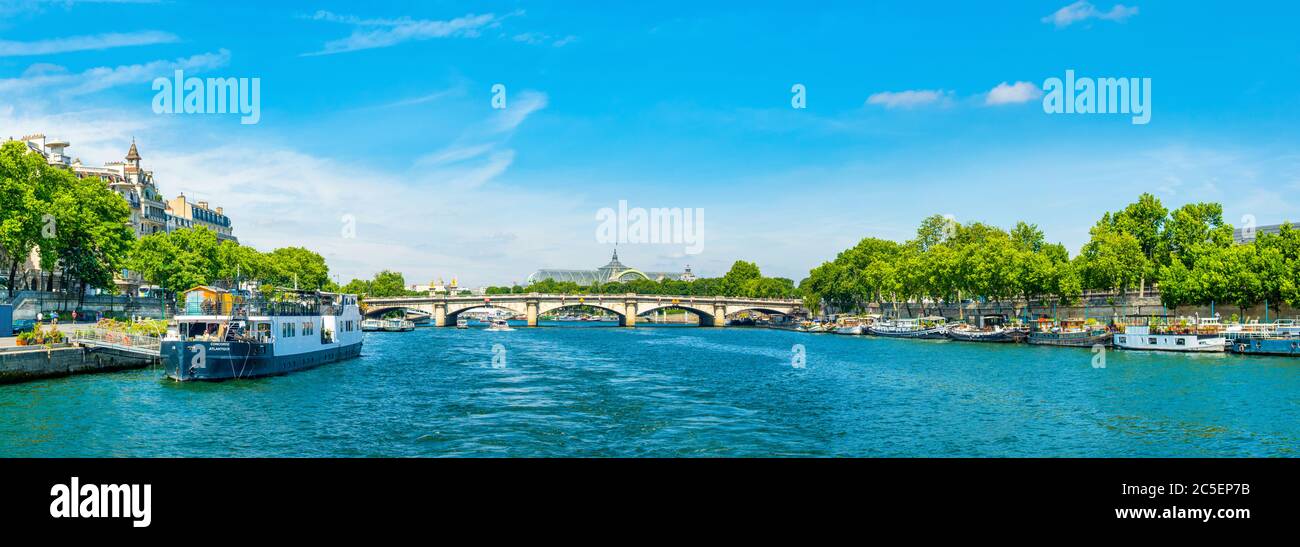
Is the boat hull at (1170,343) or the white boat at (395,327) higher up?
the boat hull at (1170,343)

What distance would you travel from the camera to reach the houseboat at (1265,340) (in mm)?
68000

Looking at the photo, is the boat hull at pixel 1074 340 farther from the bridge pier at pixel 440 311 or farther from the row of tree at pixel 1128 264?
the bridge pier at pixel 440 311

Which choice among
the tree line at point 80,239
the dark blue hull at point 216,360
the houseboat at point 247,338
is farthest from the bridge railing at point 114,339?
the tree line at point 80,239

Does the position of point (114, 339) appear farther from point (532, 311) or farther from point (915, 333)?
point (532, 311)

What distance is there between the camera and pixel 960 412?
39.0m

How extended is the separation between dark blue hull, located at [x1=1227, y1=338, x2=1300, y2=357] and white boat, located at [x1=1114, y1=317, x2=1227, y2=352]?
1703mm

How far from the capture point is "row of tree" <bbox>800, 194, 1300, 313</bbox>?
87125mm

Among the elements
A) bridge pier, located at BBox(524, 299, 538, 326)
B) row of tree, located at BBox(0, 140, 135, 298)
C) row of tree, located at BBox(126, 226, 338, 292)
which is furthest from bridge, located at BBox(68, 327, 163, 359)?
bridge pier, located at BBox(524, 299, 538, 326)

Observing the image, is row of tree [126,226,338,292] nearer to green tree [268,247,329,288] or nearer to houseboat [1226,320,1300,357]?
green tree [268,247,329,288]

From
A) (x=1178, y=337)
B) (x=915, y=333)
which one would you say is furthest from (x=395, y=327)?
(x=1178, y=337)

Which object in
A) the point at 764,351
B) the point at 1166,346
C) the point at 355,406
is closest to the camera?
the point at 355,406
